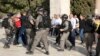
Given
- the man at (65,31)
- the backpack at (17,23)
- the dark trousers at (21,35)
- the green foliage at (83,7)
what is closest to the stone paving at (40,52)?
the man at (65,31)

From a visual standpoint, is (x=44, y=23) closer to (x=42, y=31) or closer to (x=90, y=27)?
(x=42, y=31)

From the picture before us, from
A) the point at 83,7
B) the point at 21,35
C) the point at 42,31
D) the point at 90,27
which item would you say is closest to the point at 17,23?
the point at 21,35

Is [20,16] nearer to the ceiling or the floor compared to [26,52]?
nearer to the ceiling

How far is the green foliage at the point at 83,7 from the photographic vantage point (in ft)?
96.5

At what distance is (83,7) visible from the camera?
2972 cm

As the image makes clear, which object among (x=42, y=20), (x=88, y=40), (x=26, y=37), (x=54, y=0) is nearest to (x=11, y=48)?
(x=26, y=37)

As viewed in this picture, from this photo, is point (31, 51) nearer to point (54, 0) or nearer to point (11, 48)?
point (11, 48)

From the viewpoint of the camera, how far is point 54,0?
2386cm

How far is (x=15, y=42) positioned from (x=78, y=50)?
10.7 feet

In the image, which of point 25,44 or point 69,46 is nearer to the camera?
point 69,46

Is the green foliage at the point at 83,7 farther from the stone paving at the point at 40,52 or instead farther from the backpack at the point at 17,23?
the stone paving at the point at 40,52

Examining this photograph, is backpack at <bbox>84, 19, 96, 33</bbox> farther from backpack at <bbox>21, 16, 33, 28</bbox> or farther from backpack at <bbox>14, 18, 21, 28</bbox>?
backpack at <bbox>14, 18, 21, 28</bbox>

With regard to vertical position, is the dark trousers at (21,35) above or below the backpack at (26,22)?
below

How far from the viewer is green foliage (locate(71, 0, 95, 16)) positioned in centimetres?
2941
